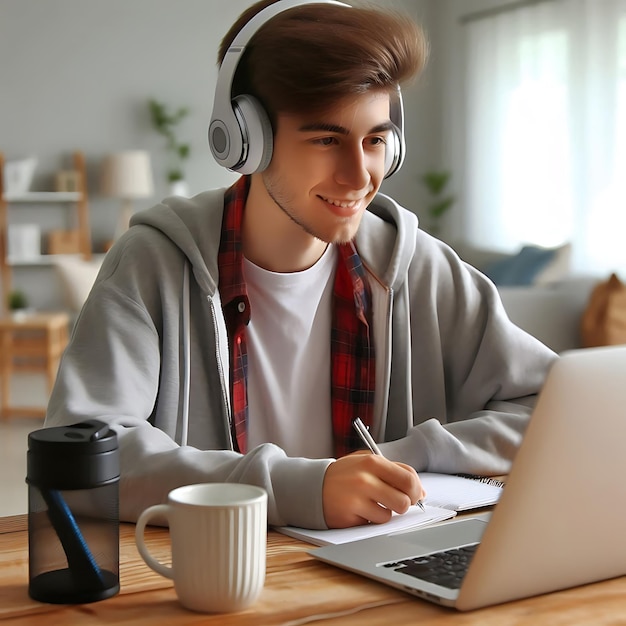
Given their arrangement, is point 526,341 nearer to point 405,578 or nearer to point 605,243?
point 405,578

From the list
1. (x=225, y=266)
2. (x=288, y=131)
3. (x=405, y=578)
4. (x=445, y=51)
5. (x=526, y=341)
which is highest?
(x=445, y=51)

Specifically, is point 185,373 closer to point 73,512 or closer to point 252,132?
point 252,132

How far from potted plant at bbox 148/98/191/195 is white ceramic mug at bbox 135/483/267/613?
6.13m

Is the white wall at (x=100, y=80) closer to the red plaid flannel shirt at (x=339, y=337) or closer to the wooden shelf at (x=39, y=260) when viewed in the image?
the wooden shelf at (x=39, y=260)

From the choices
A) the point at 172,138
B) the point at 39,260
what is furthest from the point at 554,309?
the point at 39,260

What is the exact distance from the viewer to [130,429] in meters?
1.09

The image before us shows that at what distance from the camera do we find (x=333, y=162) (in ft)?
4.17

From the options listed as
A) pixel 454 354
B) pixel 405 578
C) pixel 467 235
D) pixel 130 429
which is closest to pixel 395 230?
pixel 454 354

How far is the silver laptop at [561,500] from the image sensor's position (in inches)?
26.5

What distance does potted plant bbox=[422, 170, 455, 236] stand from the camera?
7027 mm

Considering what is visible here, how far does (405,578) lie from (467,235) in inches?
247

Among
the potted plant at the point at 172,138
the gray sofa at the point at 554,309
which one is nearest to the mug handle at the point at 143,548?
the gray sofa at the point at 554,309

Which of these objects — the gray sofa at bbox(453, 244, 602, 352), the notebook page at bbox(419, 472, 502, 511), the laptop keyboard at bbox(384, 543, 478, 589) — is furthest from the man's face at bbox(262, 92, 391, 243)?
the gray sofa at bbox(453, 244, 602, 352)

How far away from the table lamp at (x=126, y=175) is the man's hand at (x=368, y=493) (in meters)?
5.70
